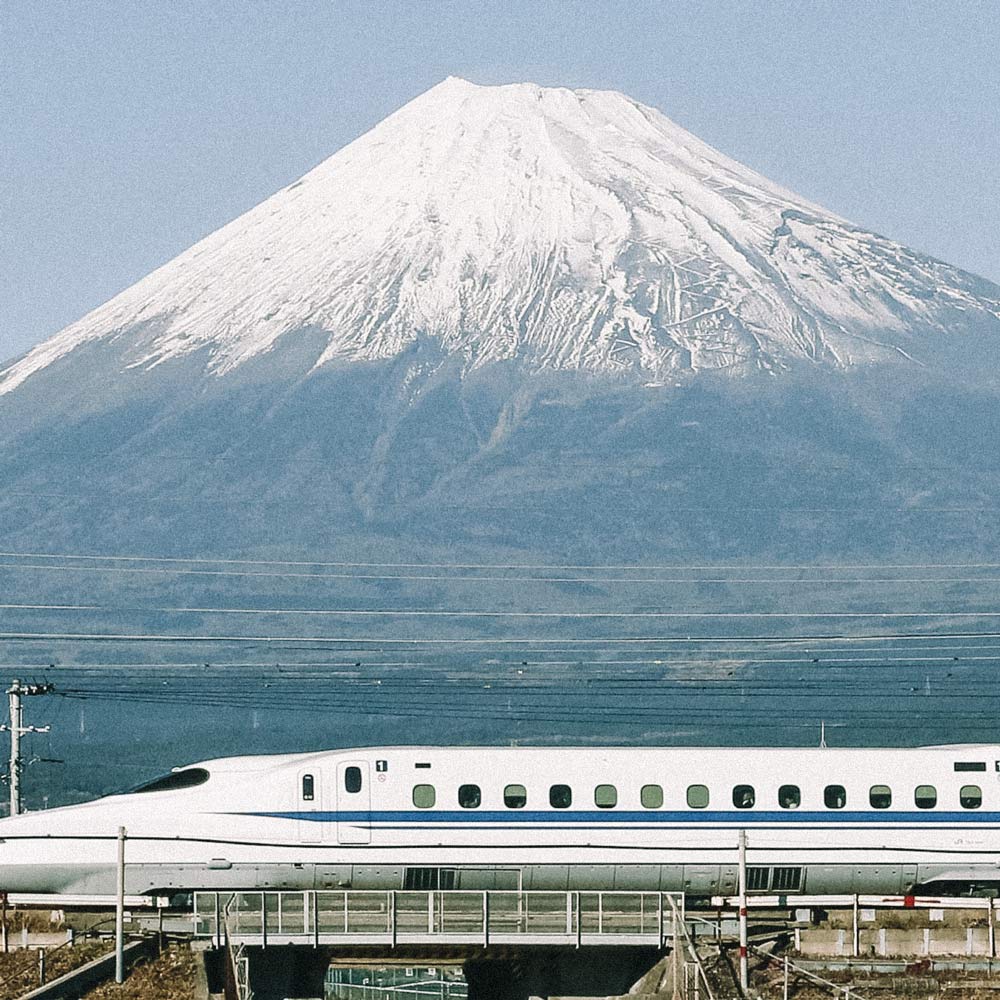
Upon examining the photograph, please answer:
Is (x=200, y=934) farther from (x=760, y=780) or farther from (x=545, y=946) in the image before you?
(x=760, y=780)

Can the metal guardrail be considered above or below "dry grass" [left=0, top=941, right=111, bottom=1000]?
above

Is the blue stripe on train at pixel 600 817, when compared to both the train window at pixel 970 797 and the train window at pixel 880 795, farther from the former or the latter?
the train window at pixel 970 797

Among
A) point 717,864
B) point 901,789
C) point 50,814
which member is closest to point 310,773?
point 50,814

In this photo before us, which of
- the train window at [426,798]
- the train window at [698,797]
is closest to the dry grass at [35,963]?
the train window at [426,798]

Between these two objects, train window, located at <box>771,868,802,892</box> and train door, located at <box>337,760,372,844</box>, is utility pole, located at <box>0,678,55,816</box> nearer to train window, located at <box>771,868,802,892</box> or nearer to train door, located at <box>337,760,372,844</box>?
train door, located at <box>337,760,372,844</box>

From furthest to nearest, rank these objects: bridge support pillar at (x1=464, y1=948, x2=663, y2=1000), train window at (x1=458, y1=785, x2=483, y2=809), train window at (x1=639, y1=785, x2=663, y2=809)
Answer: train window at (x1=639, y1=785, x2=663, y2=809) < train window at (x1=458, y1=785, x2=483, y2=809) < bridge support pillar at (x1=464, y1=948, x2=663, y2=1000)

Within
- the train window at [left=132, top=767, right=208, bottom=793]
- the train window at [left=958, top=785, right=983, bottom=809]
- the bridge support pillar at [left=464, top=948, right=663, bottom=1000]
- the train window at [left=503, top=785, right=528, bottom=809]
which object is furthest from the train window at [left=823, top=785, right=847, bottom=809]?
the train window at [left=132, top=767, right=208, bottom=793]

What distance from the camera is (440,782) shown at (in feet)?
218

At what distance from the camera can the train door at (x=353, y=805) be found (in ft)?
217

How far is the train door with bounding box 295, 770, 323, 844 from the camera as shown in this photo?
66.1 meters

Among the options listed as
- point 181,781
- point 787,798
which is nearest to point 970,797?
point 787,798

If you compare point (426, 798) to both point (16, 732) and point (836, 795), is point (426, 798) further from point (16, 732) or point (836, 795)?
point (16, 732)

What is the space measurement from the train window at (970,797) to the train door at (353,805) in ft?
51.9

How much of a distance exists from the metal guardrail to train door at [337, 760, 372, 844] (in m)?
6.96
